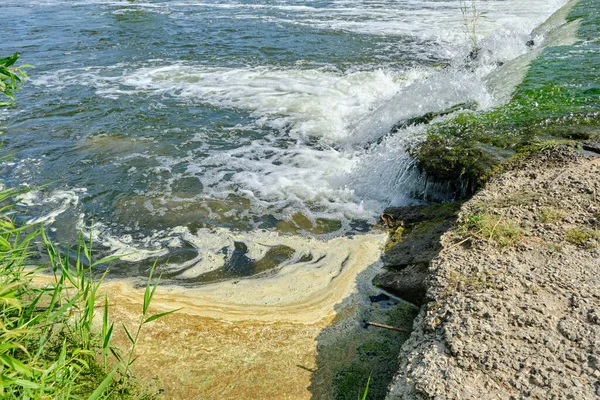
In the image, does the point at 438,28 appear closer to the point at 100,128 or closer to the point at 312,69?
the point at 312,69

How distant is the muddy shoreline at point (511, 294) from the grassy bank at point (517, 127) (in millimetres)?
689

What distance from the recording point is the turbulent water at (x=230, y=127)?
17.2ft

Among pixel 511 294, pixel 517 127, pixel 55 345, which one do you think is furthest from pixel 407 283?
pixel 517 127

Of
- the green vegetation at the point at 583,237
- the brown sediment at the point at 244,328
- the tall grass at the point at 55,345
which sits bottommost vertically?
the brown sediment at the point at 244,328

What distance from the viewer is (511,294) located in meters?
2.76

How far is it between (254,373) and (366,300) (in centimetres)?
105

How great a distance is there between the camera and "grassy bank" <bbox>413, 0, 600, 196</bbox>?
15.9 feet

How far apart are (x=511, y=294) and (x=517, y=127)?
3.11m

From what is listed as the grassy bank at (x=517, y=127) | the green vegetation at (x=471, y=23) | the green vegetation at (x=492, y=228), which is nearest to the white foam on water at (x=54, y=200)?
the grassy bank at (x=517, y=127)

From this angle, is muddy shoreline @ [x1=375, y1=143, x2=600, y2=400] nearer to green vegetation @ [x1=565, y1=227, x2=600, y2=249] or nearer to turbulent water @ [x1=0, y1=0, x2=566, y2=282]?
green vegetation @ [x1=565, y1=227, x2=600, y2=249]

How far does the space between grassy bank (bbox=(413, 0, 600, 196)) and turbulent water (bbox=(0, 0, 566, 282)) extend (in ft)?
0.98

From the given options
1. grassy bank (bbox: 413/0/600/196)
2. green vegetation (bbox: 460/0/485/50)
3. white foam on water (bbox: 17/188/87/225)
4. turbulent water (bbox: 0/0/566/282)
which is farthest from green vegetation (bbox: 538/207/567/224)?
green vegetation (bbox: 460/0/485/50)

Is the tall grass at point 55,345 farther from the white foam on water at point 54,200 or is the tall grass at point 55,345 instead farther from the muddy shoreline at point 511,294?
the white foam on water at point 54,200

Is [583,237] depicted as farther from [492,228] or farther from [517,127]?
[517,127]
